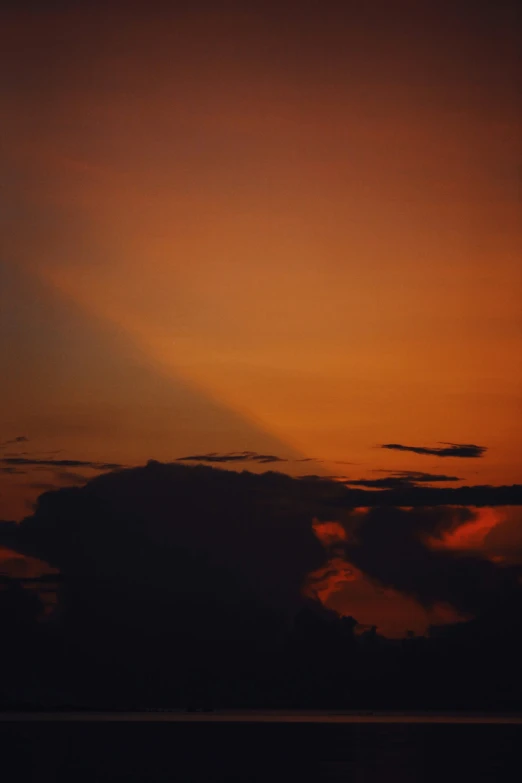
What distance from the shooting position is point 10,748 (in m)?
74.8

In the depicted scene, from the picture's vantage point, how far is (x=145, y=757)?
6831cm

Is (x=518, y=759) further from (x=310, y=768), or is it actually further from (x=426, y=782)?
(x=426, y=782)

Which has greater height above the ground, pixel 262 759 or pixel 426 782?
pixel 426 782

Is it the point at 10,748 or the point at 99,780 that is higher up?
the point at 99,780

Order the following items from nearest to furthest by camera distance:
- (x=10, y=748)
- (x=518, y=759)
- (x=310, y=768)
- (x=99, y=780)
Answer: (x=99, y=780), (x=310, y=768), (x=518, y=759), (x=10, y=748)

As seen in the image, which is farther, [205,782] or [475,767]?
[475,767]

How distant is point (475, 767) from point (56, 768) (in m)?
22.0

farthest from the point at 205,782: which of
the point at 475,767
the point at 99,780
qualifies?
the point at 475,767

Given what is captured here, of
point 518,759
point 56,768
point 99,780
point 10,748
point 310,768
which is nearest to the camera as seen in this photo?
point 99,780

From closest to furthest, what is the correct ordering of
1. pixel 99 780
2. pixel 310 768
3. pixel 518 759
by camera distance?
pixel 99 780 → pixel 310 768 → pixel 518 759

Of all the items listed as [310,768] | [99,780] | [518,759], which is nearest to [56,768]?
[99,780]

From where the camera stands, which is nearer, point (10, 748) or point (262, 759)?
point (262, 759)

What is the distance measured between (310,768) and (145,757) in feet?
49.4

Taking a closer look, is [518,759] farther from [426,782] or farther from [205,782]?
[205,782]
